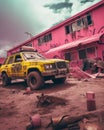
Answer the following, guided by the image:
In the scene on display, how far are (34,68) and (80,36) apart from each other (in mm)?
11200

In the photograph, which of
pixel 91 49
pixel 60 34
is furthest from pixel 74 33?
pixel 91 49

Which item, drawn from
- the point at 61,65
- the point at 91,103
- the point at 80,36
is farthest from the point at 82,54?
the point at 91,103

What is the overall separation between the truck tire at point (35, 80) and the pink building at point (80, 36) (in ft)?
26.3

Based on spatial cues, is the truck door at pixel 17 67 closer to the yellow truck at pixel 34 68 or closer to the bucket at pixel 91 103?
the yellow truck at pixel 34 68

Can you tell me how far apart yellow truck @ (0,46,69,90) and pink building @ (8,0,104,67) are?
6.99 meters

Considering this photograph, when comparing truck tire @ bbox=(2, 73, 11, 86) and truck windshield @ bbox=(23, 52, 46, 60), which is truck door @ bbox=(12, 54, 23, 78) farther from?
truck tire @ bbox=(2, 73, 11, 86)

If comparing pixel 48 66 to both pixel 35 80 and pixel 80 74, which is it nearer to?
pixel 35 80

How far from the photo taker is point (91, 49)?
15453mm

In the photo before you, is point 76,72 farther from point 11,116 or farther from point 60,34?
point 60,34

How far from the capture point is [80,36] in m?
17.7

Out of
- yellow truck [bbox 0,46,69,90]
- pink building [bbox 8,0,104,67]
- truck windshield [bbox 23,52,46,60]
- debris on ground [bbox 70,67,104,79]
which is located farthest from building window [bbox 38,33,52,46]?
truck windshield [bbox 23,52,46,60]

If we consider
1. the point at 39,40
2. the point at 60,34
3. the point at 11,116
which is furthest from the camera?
the point at 39,40

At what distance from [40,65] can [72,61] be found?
10747 millimetres

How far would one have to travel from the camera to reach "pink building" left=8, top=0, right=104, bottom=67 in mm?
14945
